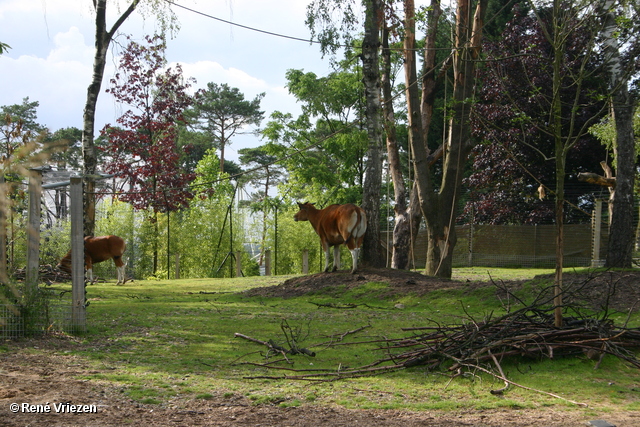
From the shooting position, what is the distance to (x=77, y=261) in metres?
6.59

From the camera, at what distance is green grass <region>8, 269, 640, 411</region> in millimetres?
4516

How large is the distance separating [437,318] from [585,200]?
58.3ft

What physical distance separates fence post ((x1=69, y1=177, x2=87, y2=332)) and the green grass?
0.20m

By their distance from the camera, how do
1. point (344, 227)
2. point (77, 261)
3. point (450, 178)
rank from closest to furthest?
point (77, 261), point (344, 227), point (450, 178)

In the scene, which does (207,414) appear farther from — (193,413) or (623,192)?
(623,192)

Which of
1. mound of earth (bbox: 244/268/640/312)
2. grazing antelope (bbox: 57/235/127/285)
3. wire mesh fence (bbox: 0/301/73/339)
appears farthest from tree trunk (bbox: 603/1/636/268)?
grazing antelope (bbox: 57/235/127/285)

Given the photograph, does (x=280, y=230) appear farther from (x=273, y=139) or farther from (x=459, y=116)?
(x=459, y=116)

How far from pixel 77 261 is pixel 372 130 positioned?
753 cm

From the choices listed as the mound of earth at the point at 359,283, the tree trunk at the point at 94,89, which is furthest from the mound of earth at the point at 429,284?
the tree trunk at the point at 94,89

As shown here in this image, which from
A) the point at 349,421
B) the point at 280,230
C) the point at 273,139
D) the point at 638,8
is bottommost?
the point at 349,421

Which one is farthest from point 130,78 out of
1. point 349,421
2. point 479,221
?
point 349,421

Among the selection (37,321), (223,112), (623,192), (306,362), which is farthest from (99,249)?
(223,112)

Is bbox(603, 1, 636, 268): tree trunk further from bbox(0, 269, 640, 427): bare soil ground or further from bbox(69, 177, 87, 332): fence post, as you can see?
bbox(69, 177, 87, 332): fence post

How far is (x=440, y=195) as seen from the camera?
1299cm
